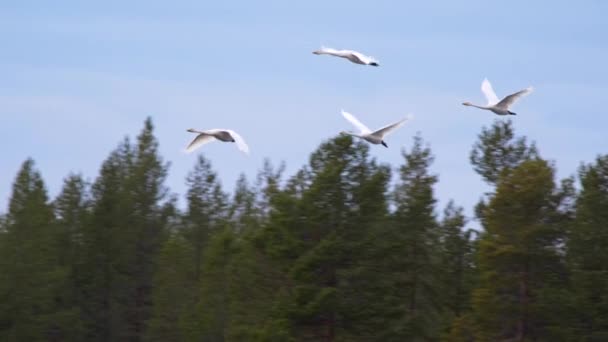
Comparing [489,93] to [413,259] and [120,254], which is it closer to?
[413,259]

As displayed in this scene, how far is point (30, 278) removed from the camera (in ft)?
218

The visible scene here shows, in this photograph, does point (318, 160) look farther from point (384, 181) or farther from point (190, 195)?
point (190, 195)

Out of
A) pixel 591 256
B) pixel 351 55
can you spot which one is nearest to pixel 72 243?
pixel 591 256

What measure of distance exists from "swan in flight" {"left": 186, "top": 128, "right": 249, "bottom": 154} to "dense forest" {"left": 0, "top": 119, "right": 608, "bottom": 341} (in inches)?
390

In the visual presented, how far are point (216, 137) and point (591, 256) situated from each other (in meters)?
19.9

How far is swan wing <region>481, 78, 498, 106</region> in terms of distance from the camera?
146 feet

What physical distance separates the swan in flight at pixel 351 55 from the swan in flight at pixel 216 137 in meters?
3.98

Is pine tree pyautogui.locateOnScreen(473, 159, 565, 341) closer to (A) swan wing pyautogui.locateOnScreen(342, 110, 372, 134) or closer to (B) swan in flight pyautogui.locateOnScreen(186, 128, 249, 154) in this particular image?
(A) swan wing pyautogui.locateOnScreen(342, 110, 372, 134)

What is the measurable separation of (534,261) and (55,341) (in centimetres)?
2589

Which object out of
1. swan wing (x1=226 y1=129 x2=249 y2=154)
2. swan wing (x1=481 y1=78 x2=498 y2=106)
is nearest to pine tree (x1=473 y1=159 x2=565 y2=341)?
swan wing (x1=481 y1=78 x2=498 y2=106)

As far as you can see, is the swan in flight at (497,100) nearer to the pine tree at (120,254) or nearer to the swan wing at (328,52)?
the swan wing at (328,52)

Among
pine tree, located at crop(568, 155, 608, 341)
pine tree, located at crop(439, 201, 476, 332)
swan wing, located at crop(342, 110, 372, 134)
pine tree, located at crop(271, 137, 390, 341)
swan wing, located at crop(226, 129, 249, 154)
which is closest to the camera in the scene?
swan wing, located at crop(226, 129, 249, 154)

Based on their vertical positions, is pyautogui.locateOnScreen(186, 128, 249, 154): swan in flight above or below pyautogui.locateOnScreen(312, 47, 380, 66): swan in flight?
below

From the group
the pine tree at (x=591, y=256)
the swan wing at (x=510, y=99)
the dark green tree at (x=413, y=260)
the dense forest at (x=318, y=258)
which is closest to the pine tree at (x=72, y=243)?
the dense forest at (x=318, y=258)
